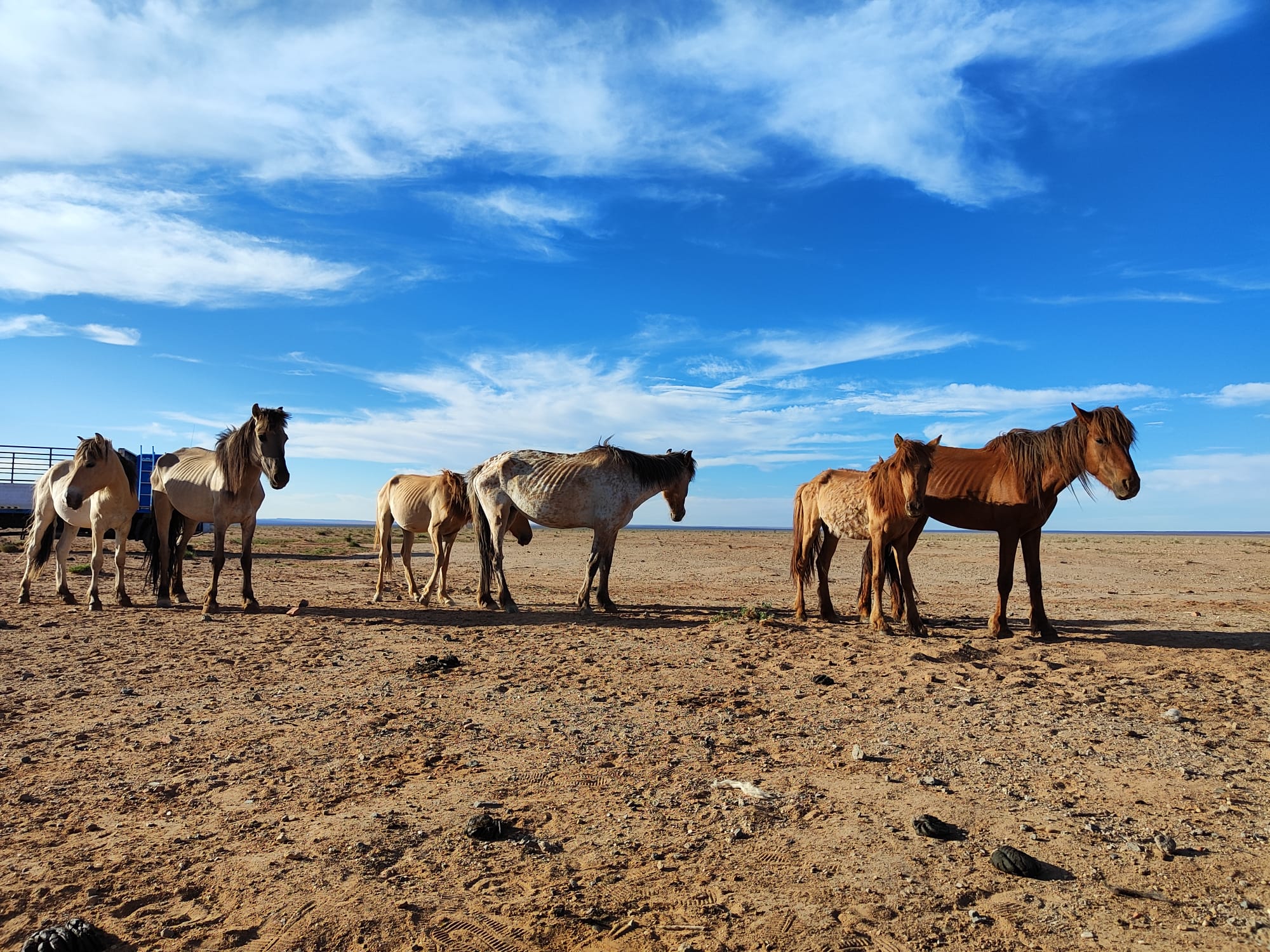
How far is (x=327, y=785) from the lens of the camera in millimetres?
4418

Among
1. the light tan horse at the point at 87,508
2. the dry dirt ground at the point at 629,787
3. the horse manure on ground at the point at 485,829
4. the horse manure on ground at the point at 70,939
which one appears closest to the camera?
the horse manure on ground at the point at 70,939

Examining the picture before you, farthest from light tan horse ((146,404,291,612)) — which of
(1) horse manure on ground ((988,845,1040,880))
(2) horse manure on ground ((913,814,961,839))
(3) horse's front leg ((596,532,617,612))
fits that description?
(1) horse manure on ground ((988,845,1040,880))

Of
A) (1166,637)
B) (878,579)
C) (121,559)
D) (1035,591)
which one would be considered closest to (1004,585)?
(1035,591)

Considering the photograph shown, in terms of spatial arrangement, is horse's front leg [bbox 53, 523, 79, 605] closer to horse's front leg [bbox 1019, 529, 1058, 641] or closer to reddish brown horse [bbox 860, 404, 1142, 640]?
reddish brown horse [bbox 860, 404, 1142, 640]

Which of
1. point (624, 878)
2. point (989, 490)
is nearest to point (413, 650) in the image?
point (624, 878)

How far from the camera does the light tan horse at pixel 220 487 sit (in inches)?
416

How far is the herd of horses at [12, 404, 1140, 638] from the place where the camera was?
914cm

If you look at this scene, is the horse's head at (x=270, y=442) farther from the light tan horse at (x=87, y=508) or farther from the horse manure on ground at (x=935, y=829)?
the horse manure on ground at (x=935, y=829)

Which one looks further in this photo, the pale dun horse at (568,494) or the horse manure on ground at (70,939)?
the pale dun horse at (568,494)

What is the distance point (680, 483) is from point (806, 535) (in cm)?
245

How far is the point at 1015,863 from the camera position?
3389 mm

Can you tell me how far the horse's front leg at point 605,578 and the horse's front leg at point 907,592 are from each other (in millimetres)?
4196

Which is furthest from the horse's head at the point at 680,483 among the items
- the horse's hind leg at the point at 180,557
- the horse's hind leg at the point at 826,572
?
the horse's hind leg at the point at 180,557

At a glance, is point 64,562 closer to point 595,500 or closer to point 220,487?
point 220,487
